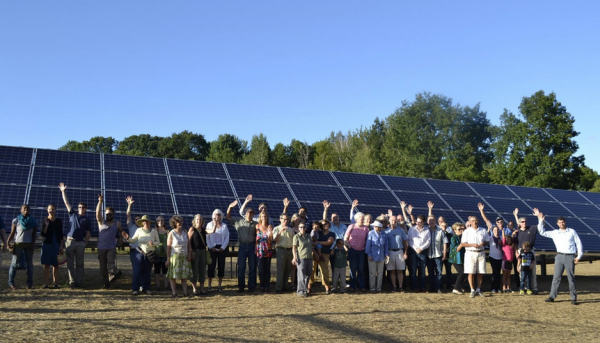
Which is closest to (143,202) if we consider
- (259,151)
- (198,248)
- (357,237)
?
(198,248)

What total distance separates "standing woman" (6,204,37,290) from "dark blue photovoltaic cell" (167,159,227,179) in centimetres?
551

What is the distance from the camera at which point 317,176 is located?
20.2 meters

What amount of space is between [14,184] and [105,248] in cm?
364

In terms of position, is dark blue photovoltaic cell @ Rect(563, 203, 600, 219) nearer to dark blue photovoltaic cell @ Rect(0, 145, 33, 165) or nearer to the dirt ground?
the dirt ground

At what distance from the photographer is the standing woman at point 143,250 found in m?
12.9

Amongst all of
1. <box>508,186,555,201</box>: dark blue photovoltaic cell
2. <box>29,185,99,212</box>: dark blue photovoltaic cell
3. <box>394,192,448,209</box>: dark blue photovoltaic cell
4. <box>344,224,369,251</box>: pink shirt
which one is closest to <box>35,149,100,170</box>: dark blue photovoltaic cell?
<box>29,185,99,212</box>: dark blue photovoltaic cell

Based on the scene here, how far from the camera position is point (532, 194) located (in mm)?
23453

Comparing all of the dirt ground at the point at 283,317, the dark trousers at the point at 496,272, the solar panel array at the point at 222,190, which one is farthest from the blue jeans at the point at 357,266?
the dark trousers at the point at 496,272

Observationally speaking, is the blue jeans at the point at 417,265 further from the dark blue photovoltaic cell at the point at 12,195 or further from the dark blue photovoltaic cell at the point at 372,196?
the dark blue photovoltaic cell at the point at 12,195

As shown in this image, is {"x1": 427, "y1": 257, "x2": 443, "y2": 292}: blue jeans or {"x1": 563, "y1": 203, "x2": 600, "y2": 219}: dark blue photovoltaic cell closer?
{"x1": 427, "y1": 257, "x2": 443, "y2": 292}: blue jeans

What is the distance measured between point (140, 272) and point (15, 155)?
21.4 feet

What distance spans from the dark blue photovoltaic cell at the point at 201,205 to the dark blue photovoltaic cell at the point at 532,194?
1284 cm

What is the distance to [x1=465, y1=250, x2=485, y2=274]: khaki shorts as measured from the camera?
14180 millimetres

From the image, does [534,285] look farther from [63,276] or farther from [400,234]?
[63,276]
